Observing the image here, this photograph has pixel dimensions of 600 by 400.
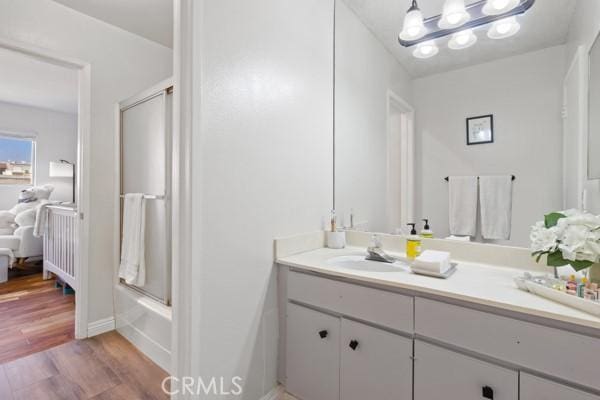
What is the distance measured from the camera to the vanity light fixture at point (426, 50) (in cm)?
154

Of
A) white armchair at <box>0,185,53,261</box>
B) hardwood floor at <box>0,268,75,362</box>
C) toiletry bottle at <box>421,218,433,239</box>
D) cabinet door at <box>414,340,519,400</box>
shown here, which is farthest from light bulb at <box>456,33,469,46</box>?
white armchair at <box>0,185,53,261</box>

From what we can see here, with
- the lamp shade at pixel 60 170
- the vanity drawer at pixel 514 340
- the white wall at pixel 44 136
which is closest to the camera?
the vanity drawer at pixel 514 340

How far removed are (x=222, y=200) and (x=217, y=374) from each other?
74 cm

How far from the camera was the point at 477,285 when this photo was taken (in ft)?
3.43

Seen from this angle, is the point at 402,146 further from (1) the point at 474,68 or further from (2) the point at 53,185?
(2) the point at 53,185

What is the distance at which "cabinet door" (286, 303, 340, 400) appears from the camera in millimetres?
1283

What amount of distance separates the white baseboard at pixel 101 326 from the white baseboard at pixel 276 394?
5.12 feet

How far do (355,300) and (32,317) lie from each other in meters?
2.92

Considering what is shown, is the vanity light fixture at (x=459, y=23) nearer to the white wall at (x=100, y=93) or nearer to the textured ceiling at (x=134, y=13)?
the textured ceiling at (x=134, y=13)

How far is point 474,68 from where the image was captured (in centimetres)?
143

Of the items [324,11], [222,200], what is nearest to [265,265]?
[222,200]

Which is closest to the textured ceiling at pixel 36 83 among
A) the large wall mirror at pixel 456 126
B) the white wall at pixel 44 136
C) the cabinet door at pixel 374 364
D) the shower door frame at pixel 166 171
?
the white wall at pixel 44 136

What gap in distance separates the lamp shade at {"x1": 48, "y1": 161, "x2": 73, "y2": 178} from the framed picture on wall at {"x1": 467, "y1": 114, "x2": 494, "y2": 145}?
591 centimetres

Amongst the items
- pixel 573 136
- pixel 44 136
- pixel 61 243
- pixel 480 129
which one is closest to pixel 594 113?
pixel 573 136
